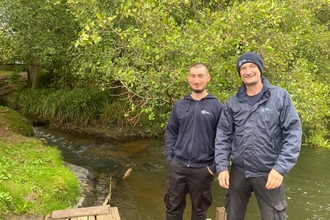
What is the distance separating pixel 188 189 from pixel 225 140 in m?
0.90

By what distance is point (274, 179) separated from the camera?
300 centimetres

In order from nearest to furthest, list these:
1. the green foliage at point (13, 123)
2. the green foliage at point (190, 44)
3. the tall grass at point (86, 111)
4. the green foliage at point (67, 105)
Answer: the green foliage at point (190, 44)
the green foliage at point (13, 123)
the tall grass at point (86, 111)
the green foliage at point (67, 105)

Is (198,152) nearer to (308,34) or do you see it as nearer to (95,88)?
(308,34)

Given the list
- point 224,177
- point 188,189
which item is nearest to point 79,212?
point 188,189

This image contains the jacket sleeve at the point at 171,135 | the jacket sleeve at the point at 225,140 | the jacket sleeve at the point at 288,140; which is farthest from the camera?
the jacket sleeve at the point at 171,135

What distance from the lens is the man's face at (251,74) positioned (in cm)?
324

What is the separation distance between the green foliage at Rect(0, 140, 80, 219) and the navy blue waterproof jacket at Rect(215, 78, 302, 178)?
3.18 metres

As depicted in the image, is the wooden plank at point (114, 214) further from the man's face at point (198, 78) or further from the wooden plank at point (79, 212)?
the man's face at point (198, 78)

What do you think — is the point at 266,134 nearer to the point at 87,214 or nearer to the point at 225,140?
the point at 225,140

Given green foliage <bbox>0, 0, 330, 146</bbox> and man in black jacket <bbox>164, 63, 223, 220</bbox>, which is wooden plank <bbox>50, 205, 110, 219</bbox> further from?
green foliage <bbox>0, 0, 330, 146</bbox>

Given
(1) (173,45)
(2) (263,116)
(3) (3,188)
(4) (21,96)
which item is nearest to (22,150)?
(3) (3,188)

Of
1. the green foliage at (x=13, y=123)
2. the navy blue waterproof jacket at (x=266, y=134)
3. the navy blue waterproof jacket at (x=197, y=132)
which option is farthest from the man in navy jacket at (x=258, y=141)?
the green foliage at (x=13, y=123)

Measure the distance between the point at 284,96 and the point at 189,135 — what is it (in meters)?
1.18

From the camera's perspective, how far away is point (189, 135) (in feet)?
12.7
